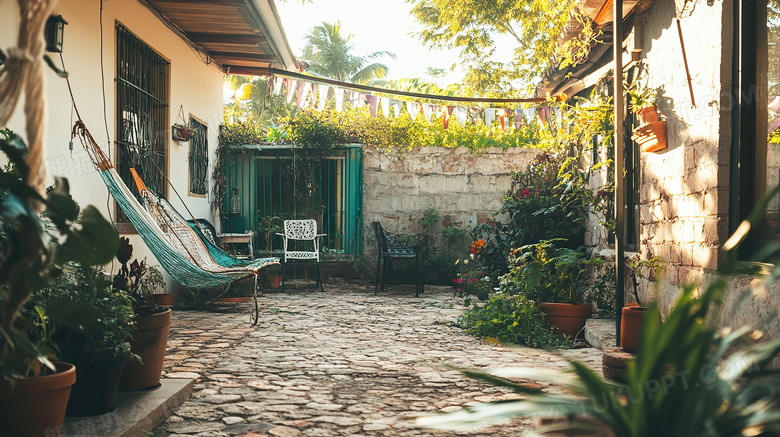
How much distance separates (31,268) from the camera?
3.77ft

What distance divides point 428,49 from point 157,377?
8.96 meters

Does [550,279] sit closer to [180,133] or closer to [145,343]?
[145,343]

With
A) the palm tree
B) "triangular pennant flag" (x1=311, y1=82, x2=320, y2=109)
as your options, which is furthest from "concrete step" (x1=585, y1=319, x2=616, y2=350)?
the palm tree

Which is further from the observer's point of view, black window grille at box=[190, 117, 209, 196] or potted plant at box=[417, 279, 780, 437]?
black window grille at box=[190, 117, 209, 196]

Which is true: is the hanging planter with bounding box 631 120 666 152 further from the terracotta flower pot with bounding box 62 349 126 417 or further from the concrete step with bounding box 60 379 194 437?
the terracotta flower pot with bounding box 62 349 126 417

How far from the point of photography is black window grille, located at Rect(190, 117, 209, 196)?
265 inches

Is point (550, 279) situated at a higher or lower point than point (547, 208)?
lower

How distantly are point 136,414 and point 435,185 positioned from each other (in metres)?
6.21

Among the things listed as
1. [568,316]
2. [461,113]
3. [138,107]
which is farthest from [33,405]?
[461,113]

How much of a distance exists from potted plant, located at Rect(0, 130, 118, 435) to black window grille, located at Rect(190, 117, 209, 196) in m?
4.70

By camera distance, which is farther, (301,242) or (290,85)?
(301,242)

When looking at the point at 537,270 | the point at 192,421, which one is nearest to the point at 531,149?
the point at 537,270

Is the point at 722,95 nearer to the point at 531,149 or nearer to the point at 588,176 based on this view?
the point at 588,176

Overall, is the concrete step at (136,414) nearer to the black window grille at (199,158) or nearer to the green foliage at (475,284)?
the green foliage at (475,284)
